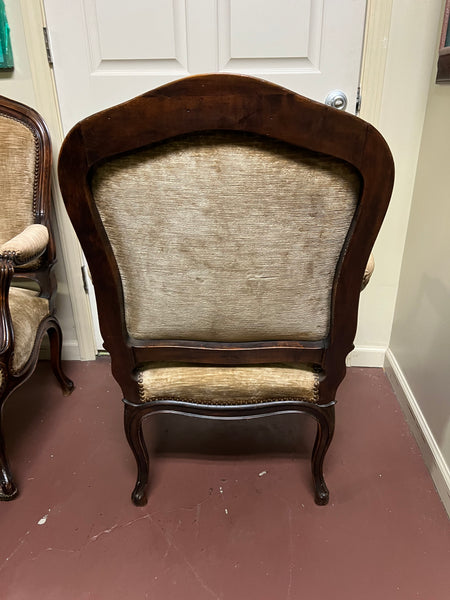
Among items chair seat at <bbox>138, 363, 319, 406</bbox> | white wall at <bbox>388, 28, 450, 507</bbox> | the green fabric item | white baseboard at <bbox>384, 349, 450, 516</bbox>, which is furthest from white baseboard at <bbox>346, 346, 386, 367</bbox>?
the green fabric item

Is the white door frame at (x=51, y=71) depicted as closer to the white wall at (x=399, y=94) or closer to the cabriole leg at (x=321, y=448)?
the white wall at (x=399, y=94)

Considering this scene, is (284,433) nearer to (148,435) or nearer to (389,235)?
(148,435)

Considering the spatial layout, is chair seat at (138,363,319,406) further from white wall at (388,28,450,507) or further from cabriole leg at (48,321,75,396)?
cabriole leg at (48,321,75,396)

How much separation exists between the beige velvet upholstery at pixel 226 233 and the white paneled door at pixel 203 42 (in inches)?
32.8

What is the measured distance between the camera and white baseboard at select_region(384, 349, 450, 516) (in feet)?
4.03

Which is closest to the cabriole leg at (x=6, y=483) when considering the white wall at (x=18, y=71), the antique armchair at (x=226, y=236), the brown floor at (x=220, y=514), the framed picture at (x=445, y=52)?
the brown floor at (x=220, y=514)

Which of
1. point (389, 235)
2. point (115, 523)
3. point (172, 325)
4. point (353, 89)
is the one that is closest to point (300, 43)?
point (353, 89)

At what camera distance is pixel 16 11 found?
4.54ft

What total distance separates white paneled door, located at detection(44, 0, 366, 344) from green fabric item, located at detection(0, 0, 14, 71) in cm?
14

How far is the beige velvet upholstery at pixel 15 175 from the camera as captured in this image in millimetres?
1431

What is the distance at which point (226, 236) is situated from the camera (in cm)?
82

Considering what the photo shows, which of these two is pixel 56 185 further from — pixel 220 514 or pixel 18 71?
pixel 220 514

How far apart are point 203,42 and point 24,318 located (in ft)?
3.40

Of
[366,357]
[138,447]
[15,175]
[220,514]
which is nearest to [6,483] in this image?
[138,447]
